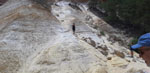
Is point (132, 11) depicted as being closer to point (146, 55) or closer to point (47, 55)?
point (47, 55)

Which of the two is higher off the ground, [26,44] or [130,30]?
[26,44]

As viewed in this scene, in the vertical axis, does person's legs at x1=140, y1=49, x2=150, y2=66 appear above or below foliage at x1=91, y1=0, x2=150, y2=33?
above

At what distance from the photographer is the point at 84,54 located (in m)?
7.75

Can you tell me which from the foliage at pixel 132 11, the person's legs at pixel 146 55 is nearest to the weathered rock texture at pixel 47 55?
the person's legs at pixel 146 55

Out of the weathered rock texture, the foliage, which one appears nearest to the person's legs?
the weathered rock texture

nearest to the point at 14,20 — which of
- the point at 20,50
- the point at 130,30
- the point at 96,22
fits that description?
the point at 20,50

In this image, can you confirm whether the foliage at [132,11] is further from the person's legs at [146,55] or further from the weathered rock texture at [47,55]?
the person's legs at [146,55]

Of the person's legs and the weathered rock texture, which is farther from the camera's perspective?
the weathered rock texture

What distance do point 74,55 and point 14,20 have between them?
4.58 m

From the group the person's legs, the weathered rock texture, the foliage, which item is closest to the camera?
the person's legs

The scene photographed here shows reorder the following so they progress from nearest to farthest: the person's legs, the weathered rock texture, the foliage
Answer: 1. the person's legs
2. the weathered rock texture
3. the foliage

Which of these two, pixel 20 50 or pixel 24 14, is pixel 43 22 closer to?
pixel 24 14

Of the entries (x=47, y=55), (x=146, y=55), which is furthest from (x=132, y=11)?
(x=146, y=55)

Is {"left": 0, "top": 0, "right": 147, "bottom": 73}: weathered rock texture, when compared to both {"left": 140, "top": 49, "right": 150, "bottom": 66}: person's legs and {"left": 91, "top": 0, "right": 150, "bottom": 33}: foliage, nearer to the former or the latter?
{"left": 140, "top": 49, "right": 150, "bottom": 66}: person's legs
